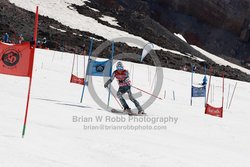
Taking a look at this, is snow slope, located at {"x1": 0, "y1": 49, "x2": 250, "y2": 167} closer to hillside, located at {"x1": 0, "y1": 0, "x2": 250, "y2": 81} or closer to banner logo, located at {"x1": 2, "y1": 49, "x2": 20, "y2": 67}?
banner logo, located at {"x1": 2, "y1": 49, "x2": 20, "y2": 67}

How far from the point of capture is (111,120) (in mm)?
10320

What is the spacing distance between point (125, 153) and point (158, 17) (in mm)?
70340

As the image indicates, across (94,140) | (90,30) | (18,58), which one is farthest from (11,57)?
(90,30)

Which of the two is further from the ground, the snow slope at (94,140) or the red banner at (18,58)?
the red banner at (18,58)

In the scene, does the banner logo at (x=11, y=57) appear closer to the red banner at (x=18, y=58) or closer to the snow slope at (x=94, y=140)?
the red banner at (x=18, y=58)

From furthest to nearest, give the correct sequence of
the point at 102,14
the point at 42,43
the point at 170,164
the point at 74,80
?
the point at 102,14, the point at 42,43, the point at 74,80, the point at 170,164

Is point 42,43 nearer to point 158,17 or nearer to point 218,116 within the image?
point 218,116

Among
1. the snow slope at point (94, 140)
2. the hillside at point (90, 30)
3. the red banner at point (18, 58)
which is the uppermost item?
the hillside at point (90, 30)

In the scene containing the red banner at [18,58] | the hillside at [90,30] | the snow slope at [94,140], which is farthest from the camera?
the hillside at [90,30]

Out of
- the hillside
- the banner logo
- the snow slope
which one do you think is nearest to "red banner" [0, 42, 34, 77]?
the banner logo

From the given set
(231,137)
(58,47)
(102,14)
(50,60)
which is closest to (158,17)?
(102,14)

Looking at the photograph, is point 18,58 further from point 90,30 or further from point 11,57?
point 90,30

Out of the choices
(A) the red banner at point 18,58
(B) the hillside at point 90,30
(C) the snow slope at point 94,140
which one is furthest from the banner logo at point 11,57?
(B) the hillside at point 90,30

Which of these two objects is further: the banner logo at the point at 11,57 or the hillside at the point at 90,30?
the hillside at the point at 90,30
